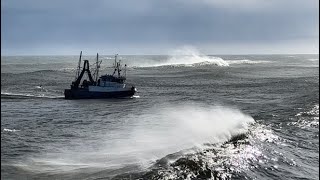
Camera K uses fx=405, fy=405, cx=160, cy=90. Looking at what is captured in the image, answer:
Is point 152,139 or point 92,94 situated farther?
point 92,94

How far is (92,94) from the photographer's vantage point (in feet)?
206

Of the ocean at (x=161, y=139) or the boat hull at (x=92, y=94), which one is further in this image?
the boat hull at (x=92, y=94)

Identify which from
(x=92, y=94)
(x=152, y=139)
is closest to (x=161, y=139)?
(x=152, y=139)

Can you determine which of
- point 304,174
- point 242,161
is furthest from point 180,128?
point 304,174

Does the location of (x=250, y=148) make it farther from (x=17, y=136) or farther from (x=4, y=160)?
(x=17, y=136)

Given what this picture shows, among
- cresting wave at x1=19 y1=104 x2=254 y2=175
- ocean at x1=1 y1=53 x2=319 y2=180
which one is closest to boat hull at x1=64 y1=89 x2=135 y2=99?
ocean at x1=1 y1=53 x2=319 y2=180

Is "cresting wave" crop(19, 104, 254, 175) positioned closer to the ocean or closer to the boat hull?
the ocean

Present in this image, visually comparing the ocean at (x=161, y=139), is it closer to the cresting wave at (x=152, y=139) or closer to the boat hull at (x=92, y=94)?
the cresting wave at (x=152, y=139)

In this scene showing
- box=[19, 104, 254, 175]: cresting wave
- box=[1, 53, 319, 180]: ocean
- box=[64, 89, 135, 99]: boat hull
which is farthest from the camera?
box=[64, 89, 135, 99]: boat hull

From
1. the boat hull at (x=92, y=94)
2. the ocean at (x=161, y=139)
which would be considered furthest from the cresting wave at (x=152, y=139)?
the boat hull at (x=92, y=94)

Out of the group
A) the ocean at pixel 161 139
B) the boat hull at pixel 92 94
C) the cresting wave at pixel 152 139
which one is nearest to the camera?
the ocean at pixel 161 139

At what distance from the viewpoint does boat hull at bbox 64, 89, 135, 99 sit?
202ft

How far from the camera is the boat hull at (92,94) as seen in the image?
202 feet

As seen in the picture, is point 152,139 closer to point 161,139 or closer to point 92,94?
point 161,139
